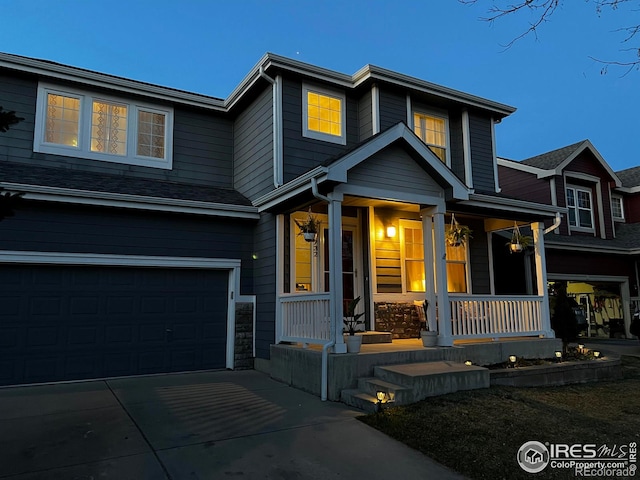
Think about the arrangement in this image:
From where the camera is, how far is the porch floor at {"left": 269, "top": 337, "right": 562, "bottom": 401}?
5879 millimetres

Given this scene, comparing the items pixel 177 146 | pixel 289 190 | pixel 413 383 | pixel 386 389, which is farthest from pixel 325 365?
pixel 177 146

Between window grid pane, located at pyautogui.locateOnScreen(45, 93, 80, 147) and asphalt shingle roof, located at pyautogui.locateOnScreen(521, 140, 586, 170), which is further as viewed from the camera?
asphalt shingle roof, located at pyautogui.locateOnScreen(521, 140, 586, 170)

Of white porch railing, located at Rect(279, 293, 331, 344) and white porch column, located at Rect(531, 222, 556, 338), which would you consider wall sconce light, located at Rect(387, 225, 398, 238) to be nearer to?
white porch railing, located at Rect(279, 293, 331, 344)

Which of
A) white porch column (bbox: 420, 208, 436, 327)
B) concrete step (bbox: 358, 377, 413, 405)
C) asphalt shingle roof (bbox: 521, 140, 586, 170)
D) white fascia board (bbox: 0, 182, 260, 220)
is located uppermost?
asphalt shingle roof (bbox: 521, 140, 586, 170)

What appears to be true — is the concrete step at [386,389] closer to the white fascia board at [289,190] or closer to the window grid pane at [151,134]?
the white fascia board at [289,190]

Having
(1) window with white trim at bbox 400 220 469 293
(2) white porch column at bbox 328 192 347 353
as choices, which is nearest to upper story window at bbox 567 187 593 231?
(1) window with white trim at bbox 400 220 469 293

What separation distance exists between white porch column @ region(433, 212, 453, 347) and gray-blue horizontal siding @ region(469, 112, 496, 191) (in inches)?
128

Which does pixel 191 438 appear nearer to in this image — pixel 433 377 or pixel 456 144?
pixel 433 377

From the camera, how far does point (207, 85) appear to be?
128375mm

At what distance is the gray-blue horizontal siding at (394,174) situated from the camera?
666 centimetres

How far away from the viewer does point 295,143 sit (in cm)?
820

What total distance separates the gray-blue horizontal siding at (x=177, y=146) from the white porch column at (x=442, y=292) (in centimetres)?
450

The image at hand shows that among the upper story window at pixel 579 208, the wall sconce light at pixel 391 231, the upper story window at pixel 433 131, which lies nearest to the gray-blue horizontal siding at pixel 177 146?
the wall sconce light at pixel 391 231

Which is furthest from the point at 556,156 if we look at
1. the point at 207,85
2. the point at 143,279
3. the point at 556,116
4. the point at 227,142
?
the point at 207,85
